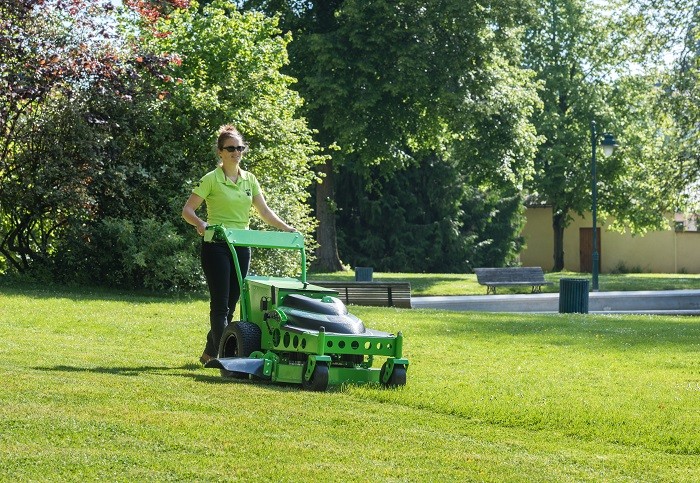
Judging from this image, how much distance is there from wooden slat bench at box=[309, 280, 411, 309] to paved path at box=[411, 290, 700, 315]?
3.44 metres

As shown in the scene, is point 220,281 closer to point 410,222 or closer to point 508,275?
point 508,275

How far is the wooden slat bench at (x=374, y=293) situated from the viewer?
21577mm

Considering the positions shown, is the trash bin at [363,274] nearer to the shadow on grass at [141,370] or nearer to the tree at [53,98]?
the tree at [53,98]

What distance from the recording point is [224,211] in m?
10.1

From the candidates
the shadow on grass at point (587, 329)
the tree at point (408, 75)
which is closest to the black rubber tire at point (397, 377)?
the shadow on grass at point (587, 329)

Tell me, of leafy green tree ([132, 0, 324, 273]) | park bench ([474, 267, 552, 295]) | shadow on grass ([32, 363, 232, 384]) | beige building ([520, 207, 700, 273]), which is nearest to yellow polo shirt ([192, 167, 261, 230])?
shadow on grass ([32, 363, 232, 384])

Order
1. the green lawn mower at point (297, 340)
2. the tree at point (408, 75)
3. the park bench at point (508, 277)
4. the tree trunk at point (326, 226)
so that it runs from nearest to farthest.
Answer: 1. the green lawn mower at point (297, 340)
2. the park bench at point (508, 277)
3. the tree at point (408, 75)
4. the tree trunk at point (326, 226)

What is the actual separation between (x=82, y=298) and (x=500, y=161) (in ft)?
62.9

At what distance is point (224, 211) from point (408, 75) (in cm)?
2242

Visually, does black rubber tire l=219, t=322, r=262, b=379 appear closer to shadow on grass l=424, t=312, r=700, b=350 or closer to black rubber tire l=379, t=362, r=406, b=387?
black rubber tire l=379, t=362, r=406, b=387

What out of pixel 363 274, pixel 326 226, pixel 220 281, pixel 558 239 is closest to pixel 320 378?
pixel 220 281

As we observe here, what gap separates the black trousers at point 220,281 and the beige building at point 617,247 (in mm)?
45413

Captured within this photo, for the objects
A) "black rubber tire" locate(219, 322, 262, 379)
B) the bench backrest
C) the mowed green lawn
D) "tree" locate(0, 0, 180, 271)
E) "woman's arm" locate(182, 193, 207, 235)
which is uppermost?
"tree" locate(0, 0, 180, 271)

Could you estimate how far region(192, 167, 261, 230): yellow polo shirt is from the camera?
32.8 feet
